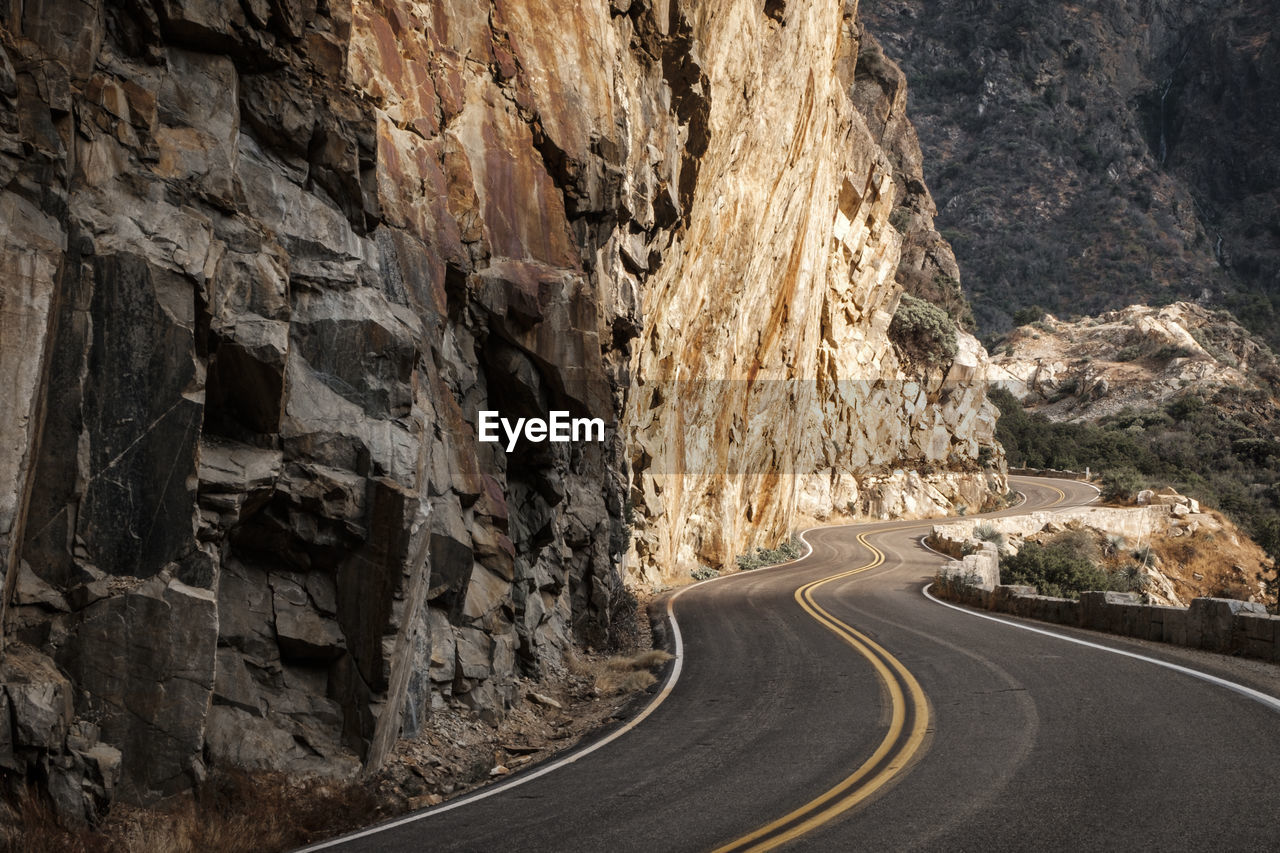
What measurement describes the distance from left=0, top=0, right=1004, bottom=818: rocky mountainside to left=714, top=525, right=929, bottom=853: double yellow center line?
4554 millimetres

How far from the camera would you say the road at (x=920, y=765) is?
20.7ft

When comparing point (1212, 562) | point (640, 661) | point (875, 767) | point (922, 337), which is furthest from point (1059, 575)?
point (922, 337)

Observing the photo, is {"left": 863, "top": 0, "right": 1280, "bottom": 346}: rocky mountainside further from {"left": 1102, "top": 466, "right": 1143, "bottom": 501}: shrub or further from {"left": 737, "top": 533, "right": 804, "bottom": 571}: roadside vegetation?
{"left": 737, "top": 533, "right": 804, "bottom": 571}: roadside vegetation

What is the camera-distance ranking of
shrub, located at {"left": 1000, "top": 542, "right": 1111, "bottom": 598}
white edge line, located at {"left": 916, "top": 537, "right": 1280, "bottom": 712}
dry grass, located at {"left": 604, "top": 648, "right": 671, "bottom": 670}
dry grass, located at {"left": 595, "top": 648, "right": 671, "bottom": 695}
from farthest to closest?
1. shrub, located at {"left": 1000, "top": 542, "right": 1111, "bottom": 598}
2. dry grass, located at {"left": 604, "top": 648, "right": 671, "bottom": 670}
3. dry grass, located at {"left": 595, "top": 648, "right": 671, "bottom": 695}
4. white edge line, located at {"left": 916, "top": 537, "right": 1280, "bottom": 712}

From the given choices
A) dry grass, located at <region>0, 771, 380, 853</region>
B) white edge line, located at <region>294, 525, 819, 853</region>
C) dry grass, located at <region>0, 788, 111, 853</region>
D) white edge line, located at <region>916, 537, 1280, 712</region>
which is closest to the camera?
dry grass, located at <region>0, 788, 111, 853</region>

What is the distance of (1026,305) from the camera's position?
11425 centimetres

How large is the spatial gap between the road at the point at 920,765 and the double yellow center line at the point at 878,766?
24 mm

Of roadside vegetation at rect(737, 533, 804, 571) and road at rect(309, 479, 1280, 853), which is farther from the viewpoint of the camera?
roadside vegetation at rect(737, 533, 804, 571)

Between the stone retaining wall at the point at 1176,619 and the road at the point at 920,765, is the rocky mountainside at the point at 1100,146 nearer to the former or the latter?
the stone retaining wall at the point at 1176,619

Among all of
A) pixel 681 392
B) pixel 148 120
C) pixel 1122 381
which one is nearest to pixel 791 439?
pixel 681 392

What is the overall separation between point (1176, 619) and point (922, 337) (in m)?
48.0

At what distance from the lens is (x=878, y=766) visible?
26.5 ft

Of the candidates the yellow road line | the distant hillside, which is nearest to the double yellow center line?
the yellow road line

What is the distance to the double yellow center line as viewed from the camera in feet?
21.3
